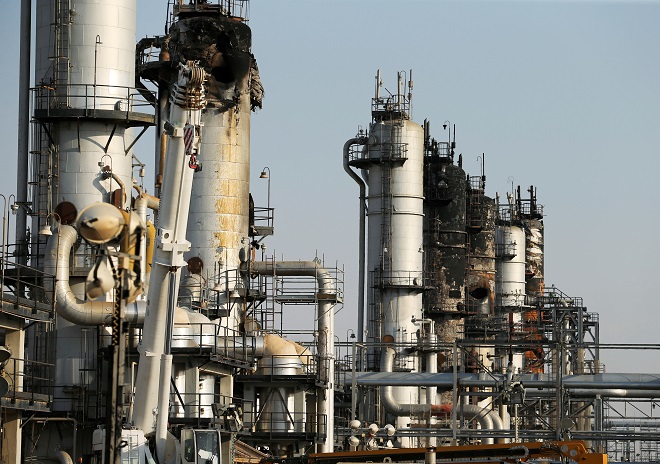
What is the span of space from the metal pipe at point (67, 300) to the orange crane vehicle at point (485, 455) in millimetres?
5695

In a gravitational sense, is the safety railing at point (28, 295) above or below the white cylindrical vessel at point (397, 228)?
below

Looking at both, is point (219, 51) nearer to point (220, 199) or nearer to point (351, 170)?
point (220, 199)

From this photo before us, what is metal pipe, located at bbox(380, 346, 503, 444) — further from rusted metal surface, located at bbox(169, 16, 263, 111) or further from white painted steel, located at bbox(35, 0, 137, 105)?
white painted steel, located at bbox(35, 0, 137, 105)

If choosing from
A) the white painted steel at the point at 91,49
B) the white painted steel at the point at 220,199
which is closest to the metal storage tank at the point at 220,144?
the white painted steel at the point at 220,199

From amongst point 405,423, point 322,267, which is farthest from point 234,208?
point 405,423

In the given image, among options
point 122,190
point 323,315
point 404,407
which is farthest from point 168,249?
point 404,407

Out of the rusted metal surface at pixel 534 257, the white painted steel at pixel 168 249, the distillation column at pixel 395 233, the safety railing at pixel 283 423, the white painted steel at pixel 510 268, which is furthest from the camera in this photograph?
the rusted metal surface at pixel 534 257

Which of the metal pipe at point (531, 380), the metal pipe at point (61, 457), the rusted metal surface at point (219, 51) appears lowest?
the metal pipe at point (61, 457)

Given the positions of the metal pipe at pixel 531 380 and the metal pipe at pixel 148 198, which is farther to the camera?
the metal pipe at pixel 531 380

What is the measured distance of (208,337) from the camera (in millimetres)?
36469

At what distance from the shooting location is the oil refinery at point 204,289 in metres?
25.1

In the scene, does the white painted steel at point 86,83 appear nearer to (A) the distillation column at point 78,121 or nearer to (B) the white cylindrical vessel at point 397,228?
(A) the distillation column at point 78,121

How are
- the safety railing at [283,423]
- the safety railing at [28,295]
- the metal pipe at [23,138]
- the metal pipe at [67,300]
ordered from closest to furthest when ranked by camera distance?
1. the safety railing at [28,295]
2. the metal pipe at [67,300]
3. the metal pipe at [23,138]
4. the safety railing at [283,423]

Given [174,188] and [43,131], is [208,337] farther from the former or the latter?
[174,188]
